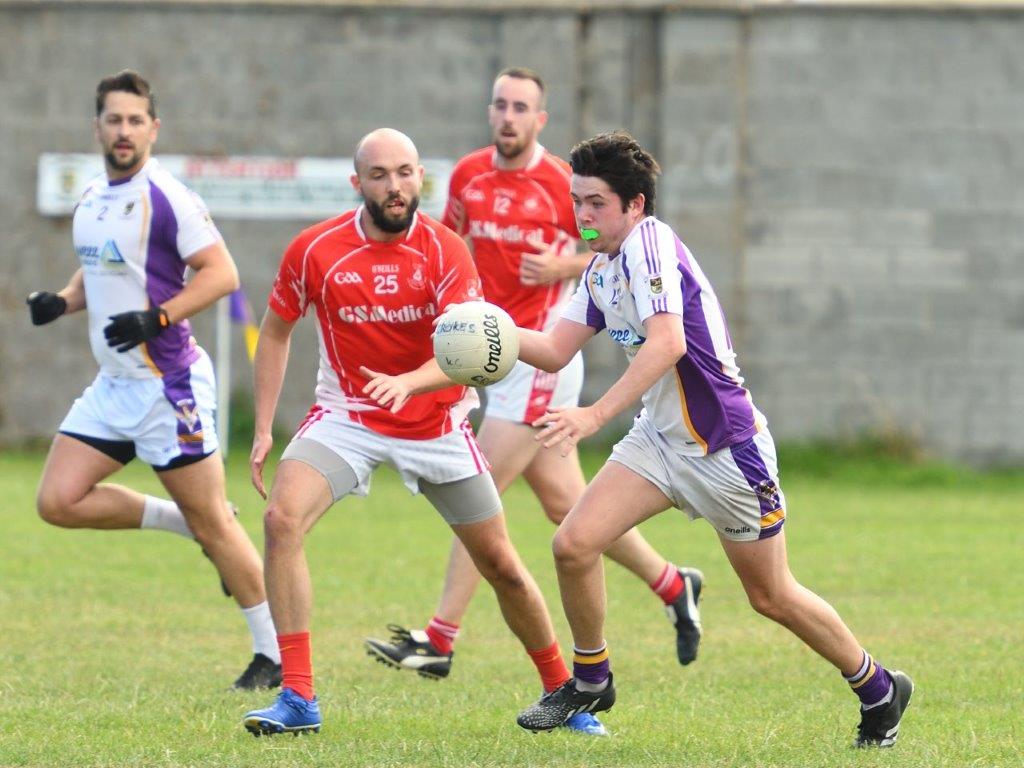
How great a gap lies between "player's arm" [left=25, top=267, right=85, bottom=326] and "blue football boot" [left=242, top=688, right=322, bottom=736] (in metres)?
2.46

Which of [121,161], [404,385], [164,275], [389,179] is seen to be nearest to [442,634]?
[164,275]

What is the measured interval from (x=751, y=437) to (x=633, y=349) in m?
0.52

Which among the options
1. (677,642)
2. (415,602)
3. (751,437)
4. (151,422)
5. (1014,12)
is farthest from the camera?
(1014,12)

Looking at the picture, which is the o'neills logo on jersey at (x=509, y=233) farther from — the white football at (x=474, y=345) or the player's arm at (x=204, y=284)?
the white football at (x=474, y=345)

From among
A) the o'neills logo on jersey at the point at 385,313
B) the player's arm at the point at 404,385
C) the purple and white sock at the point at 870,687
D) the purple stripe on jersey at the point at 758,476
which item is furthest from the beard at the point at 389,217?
the purple and white sock at the point at 870,687

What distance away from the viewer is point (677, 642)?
8.12 meters

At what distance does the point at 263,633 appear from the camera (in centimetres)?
743

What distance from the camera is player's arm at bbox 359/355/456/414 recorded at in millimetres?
5906

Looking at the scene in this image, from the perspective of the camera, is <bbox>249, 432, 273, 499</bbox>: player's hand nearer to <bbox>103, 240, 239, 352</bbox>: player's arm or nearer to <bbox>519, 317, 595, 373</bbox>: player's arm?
<bbox>103, 240, 239, 352</bbox>: player's arm

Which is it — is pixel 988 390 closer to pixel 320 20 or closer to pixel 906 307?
pixel 906 307

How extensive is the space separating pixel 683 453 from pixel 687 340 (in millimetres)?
408

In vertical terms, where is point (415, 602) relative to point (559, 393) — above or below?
below

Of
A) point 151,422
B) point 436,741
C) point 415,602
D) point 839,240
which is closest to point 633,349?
point 436,741

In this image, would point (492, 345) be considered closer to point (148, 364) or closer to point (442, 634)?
point (148, 364)
